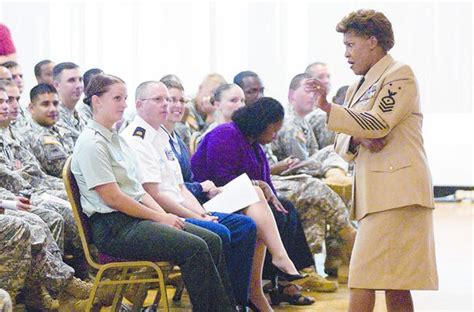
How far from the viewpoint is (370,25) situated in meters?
3.90

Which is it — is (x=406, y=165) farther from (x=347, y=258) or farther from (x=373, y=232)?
(x=347, y=258)

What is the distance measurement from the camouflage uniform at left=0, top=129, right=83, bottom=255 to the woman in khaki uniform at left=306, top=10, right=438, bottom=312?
1.72m

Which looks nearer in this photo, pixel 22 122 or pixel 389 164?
pixel 389 164

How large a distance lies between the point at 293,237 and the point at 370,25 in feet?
7.23

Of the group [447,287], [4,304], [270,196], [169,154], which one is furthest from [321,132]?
[4,304]

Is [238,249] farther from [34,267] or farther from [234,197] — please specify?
[34,267]

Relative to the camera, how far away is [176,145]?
5582 mm

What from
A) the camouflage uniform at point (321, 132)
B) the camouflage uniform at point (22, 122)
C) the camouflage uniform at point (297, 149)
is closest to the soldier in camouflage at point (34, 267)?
the camouflage uniform at point (22, 122)

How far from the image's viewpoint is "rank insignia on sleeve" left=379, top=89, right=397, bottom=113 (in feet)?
12.5

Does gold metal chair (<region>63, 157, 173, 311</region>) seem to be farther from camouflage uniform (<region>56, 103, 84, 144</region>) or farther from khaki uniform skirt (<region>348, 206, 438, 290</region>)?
camouflage uniform (<region>56, 103, 84, 144</region>)

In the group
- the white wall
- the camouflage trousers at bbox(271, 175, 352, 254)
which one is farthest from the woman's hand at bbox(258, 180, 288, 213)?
the white wall

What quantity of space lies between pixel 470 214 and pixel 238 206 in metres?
5.40

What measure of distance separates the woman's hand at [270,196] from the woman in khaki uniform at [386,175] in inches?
65.4

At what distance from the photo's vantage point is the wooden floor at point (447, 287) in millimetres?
5578
